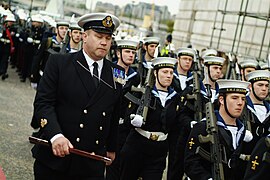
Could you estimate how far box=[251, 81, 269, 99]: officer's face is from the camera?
268 inches

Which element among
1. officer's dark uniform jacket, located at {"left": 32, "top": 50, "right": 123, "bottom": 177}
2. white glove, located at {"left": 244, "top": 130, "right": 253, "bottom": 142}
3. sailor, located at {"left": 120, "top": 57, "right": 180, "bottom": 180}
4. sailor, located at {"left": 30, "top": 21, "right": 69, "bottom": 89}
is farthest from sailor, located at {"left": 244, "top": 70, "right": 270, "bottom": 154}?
sailor, located at {"left": 30, "top": 21, "right": 69, "bottom": 89}

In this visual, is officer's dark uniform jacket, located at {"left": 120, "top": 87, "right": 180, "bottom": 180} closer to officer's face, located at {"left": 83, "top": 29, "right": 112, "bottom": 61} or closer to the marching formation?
the marching formation

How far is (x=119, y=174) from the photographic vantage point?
6363mm

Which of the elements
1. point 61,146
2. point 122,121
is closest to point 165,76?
point 122,121

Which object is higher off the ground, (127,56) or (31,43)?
(127,56)

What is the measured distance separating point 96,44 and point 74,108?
20.6 inches

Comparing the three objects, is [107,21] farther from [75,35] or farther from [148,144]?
[75,35]

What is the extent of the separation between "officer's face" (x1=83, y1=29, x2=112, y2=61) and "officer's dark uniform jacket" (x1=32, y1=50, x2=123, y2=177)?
105mm

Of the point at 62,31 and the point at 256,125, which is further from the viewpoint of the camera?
the point at 62,31

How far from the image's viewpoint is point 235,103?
486 cm

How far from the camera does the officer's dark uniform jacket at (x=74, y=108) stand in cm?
418

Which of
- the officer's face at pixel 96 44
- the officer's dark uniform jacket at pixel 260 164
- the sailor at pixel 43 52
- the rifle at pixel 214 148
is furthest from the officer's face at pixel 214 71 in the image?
the officer's face at pixel 96 44

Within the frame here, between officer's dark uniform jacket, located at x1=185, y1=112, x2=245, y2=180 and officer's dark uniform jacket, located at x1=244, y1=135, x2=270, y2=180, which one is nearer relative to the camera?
officer's dark uniform jacket, located at x1=244, y1=135, x2=270, y2=180

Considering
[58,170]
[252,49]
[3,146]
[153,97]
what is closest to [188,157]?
[58,170]
